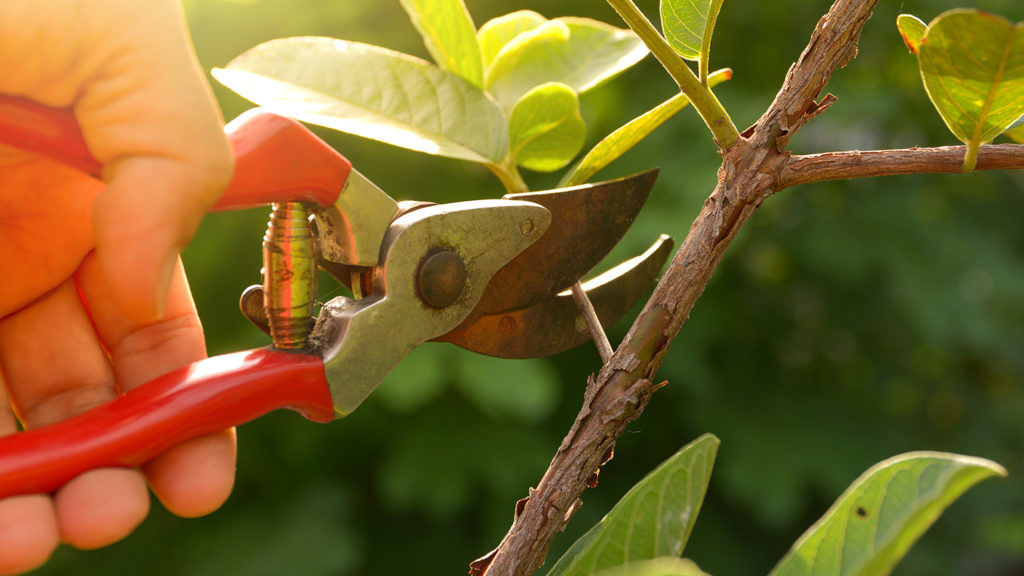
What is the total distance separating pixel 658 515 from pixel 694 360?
184 centimetres

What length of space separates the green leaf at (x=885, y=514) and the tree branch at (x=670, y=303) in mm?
172

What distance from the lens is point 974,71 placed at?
53cm

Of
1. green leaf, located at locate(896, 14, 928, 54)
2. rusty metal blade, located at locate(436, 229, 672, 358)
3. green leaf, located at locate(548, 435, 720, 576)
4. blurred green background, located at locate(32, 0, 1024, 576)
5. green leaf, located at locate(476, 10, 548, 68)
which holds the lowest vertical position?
blurred green background, located at locate(32, 0, 1024, 576)

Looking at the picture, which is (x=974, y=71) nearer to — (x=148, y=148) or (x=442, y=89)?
(x=442, y=89)

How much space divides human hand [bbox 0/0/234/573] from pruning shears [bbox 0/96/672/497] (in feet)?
0.11

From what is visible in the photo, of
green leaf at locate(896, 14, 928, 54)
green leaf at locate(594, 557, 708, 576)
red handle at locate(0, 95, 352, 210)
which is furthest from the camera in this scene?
green leaf at locate(896, 14, 928, 54)

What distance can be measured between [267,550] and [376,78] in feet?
5.98

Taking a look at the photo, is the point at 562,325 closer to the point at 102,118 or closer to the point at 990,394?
the point at 102,118

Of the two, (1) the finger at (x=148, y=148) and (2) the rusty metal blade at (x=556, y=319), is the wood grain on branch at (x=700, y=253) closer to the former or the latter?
(2) the rusty metal blade at (x=556, y=319)

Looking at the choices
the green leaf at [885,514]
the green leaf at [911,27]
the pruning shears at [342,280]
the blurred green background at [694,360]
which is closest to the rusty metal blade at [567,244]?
the pruning shears at [342,280]

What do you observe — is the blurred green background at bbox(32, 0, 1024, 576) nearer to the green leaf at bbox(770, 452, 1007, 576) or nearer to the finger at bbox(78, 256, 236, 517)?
the finger at bbox(78, 256, 236, 517)

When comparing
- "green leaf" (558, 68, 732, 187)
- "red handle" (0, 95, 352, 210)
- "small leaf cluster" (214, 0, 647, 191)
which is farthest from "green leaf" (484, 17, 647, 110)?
"red handle" (0, 95, 352, 210)

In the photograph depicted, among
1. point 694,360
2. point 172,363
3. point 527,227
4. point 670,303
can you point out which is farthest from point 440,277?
point 694,360

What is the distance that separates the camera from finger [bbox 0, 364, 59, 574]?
57cm
